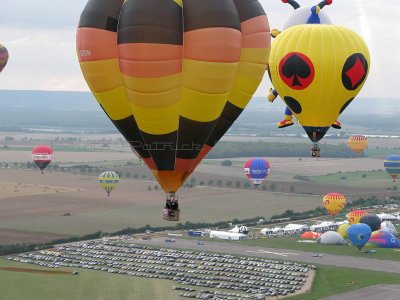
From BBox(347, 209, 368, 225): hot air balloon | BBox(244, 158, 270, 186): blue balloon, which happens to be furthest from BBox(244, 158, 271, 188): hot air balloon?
BBox(347, 209, 368, 225): hot air balloon

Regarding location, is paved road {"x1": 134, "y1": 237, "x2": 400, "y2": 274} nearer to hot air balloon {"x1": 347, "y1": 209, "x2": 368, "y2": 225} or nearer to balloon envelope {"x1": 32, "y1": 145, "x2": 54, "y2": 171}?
hot air balloon {"x1": 347, "y1": 209, "x2": 368, "y2": 225}

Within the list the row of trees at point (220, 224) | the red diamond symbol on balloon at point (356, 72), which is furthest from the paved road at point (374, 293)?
the row of trees at point (220, 224)

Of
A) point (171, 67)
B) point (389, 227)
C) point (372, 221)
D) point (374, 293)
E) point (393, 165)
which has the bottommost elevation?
point (374, 293)

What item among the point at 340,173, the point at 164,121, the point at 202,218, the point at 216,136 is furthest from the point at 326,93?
the point at 340,173

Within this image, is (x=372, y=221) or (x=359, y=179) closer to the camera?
(x=372, y=221)

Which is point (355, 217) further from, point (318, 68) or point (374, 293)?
point (318, 68)

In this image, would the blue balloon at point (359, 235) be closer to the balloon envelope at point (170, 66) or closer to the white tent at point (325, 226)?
the white tent at point (325, 226)

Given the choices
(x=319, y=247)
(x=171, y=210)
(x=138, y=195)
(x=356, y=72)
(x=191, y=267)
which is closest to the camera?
(x=171, y=210)

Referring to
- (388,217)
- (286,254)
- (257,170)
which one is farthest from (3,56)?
(388,217)
